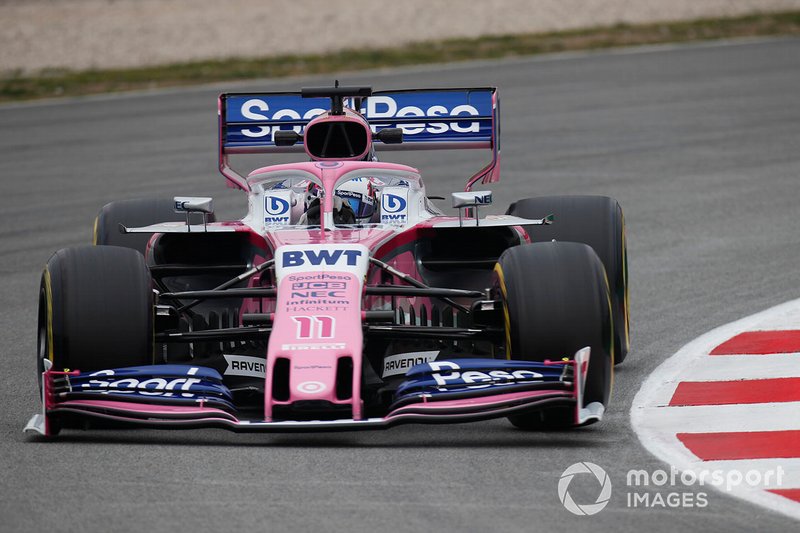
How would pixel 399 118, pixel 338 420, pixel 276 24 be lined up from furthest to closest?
pixel 276 24
pixel 399 118
pixel 338 420

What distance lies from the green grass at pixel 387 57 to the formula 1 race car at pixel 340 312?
17387mm

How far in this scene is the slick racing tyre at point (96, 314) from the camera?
287 inches

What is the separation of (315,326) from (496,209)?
24.6 feet

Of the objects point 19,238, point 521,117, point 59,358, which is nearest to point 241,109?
point 59,358

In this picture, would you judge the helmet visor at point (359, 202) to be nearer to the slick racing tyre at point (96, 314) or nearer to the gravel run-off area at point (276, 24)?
the slick racing tyre at point (96, 314)

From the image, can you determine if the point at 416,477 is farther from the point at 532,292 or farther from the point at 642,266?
the point at 642,266

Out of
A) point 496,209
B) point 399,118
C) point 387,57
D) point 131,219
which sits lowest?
point 496,209

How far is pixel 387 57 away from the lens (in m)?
28.1

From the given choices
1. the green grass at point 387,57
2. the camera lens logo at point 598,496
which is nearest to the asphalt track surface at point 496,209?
the camera lens logo at point 598,496

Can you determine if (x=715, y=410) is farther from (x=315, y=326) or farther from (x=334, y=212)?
(x=334, y=212)

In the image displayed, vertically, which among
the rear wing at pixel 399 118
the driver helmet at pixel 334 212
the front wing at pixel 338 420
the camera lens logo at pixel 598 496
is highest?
the rear wing at pixel 399 118

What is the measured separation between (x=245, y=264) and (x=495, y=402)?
8.21ft

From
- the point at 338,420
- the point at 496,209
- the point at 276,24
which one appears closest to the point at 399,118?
the point at 338,420

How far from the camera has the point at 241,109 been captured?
1008 cm
